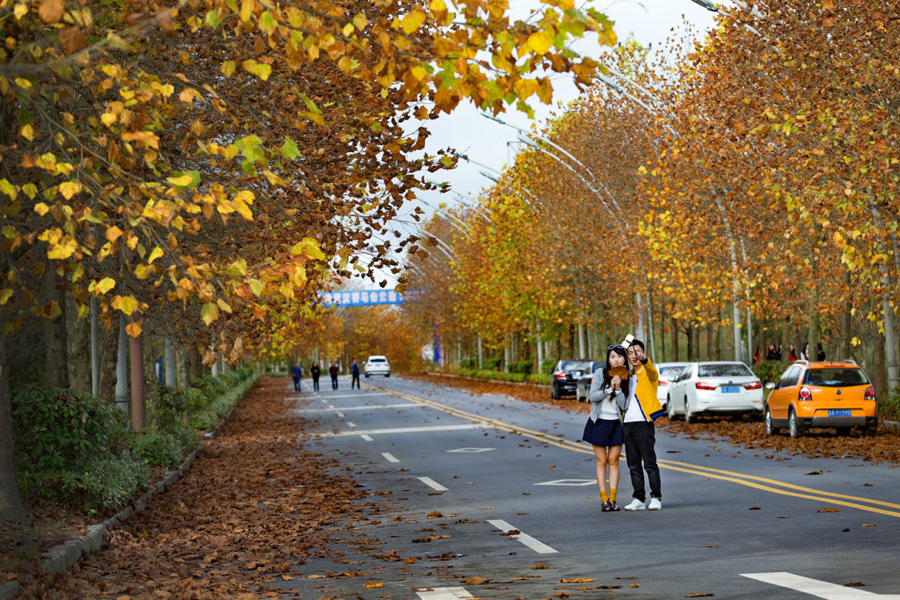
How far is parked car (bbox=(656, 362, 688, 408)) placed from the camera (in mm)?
33859

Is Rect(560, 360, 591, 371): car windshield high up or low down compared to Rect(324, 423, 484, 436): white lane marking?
up

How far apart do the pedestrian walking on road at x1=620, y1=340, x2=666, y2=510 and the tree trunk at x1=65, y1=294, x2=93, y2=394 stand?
8.05 metres

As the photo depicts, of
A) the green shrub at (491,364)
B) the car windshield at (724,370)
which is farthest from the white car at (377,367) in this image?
the car windshield at (724,370)

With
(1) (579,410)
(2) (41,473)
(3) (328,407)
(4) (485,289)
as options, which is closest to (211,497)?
(2) (41,473)

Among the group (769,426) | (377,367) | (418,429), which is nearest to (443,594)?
(769,426)

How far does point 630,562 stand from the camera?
9445mm

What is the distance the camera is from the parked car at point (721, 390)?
30562mm

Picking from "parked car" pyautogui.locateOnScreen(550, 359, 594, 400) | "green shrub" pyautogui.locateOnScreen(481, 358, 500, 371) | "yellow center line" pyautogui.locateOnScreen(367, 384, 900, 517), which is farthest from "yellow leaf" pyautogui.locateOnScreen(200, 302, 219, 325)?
"green shrub" pyautogui.locateOnScreen(481, 358, 500, 371)

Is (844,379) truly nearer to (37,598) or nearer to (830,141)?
(830,141)

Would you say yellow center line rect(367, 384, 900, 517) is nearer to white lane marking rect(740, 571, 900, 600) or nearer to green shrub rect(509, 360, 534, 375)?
white lane marking rect(740, 571, 900, 600)

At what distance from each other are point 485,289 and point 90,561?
5417cm

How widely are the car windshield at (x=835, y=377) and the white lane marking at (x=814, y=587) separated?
1595cm

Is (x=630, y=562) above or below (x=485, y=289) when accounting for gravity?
below

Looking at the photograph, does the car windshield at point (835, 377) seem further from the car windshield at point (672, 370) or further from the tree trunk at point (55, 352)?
the tree trunk at point (55, 352)
